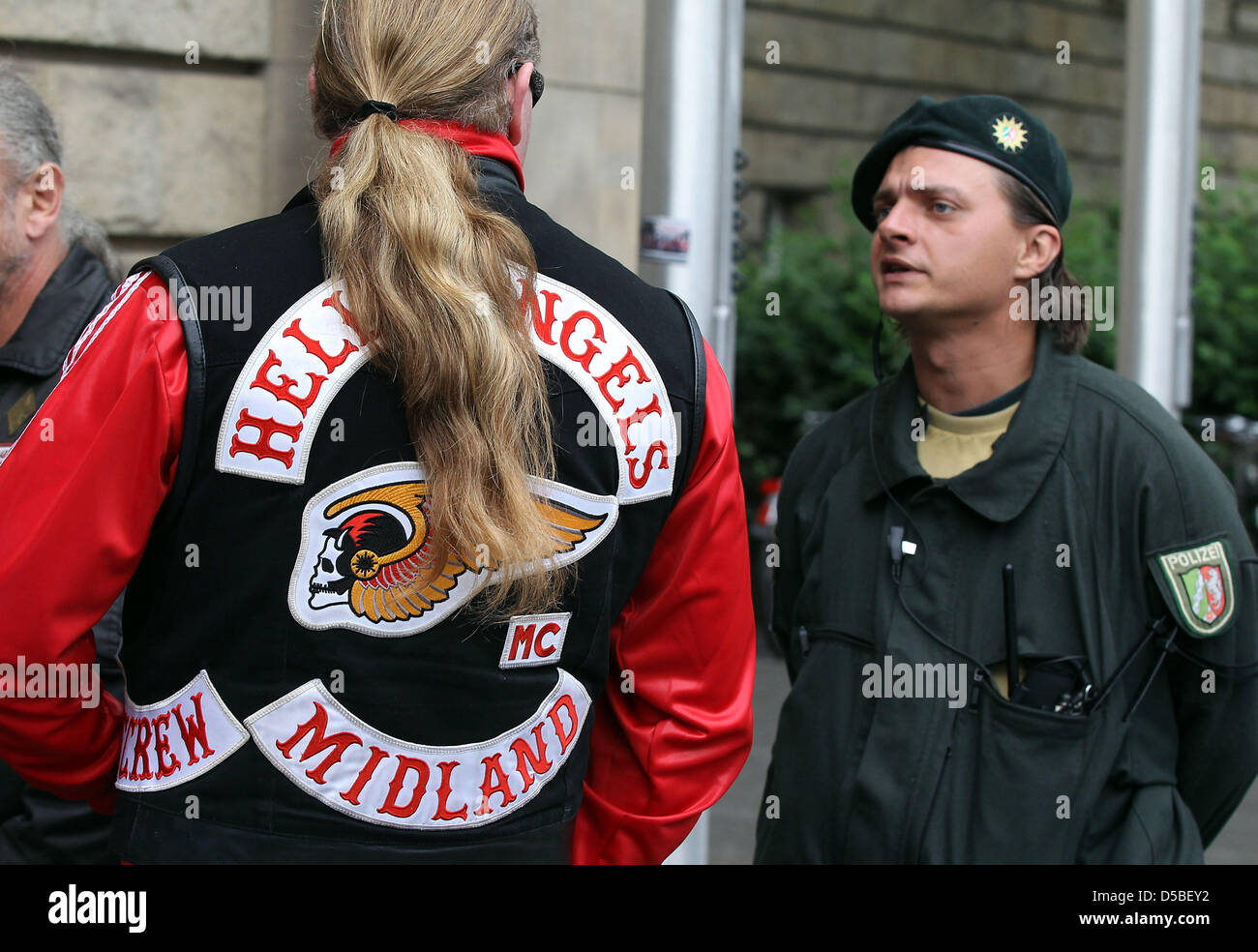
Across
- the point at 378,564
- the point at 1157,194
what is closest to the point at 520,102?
the point at 378,564

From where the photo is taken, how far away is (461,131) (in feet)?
6.21

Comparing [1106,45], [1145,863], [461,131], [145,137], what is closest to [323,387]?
[461,131]

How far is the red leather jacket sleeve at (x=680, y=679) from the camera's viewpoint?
6.84 ft

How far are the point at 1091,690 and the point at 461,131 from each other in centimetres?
141

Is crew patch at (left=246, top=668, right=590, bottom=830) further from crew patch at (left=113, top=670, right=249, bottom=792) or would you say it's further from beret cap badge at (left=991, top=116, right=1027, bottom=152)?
beret cap badge at (left=991, top=116, right=1027, bottom=152)

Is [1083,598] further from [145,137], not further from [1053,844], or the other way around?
[145,137]

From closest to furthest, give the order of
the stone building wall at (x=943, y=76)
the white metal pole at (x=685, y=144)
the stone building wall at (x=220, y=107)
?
the white metal pole at (x=685, y=144) → the stone building wall at (x=220, y=107) → the stone building wall at (x=943, y=76)

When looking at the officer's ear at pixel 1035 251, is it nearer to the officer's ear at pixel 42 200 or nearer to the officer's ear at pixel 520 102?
the officer's ear at pixel 520 102

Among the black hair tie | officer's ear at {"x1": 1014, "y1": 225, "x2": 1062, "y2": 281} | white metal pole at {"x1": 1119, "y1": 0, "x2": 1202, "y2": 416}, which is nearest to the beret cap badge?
officer's ear at {"x1": 1014, "y1": 225, "x2": 1062, "y2": 281}

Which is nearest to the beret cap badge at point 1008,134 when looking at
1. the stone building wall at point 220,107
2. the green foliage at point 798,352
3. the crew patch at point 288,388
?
the crew patch at point 288,388

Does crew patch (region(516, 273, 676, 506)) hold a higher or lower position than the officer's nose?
lower

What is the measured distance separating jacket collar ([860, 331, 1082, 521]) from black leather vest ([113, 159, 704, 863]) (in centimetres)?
87

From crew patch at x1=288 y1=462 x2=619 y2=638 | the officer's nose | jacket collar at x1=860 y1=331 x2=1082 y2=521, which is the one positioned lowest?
crew patch at x1=288 y1=462 x2=619 y2=638

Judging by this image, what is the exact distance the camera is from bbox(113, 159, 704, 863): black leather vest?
1766 millimetres
